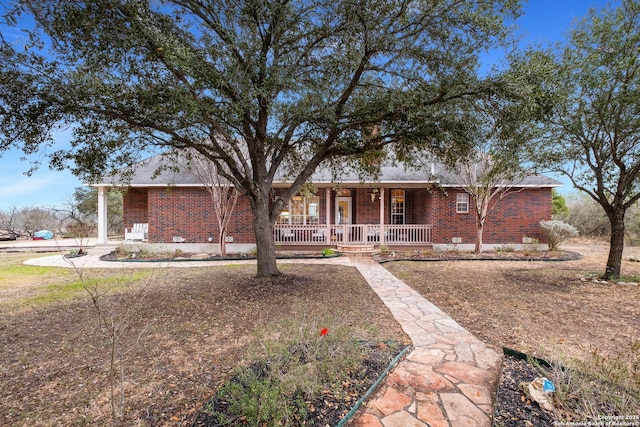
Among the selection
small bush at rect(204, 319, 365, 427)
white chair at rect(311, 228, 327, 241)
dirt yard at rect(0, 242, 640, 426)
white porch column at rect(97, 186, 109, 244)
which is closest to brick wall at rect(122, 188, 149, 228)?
Result: white porch column at rect(97, 186, 109, 244)

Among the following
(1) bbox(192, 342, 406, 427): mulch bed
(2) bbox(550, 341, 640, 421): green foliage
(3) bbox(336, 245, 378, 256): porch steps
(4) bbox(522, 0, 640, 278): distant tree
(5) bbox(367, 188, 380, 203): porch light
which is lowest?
(1) bbox(192, 342, 406, 427): mulch bed

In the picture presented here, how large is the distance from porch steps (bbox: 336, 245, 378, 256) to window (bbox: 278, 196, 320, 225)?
282cm

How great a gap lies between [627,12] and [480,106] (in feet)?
11.7

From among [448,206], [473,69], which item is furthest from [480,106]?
[448,206]

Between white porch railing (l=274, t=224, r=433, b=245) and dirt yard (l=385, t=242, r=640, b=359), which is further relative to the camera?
white porch railing (l=274, t=224, r=433, b=245)

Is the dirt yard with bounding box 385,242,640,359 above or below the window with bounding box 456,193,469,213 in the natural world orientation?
below

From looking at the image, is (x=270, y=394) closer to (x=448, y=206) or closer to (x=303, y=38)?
(x=303, y=38)

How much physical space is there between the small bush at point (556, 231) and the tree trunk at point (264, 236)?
11.9 meters

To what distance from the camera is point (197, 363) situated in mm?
3459

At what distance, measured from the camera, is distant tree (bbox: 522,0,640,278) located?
6.12m

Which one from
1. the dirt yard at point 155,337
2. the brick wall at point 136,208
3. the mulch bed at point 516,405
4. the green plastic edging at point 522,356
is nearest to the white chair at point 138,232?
the brick wall at point 136,208

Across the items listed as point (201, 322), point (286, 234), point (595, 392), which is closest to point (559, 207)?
point (286, 234)

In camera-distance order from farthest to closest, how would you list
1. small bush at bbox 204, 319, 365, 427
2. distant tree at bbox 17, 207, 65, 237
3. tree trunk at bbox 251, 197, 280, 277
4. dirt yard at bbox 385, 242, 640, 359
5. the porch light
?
distant tree at bbox 17, 207, 65, 237 → the porch light → tree trunk at bbox 251, 197, 280, 277 → dirt yard at bbox 385, 242, 640, 359 → small bush at bbox 204, 319, 365, 427

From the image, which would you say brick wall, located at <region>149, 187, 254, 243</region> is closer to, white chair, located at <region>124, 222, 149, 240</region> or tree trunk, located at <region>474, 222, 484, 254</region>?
white chair, located at <region>124, 222, 149, 240</region>
